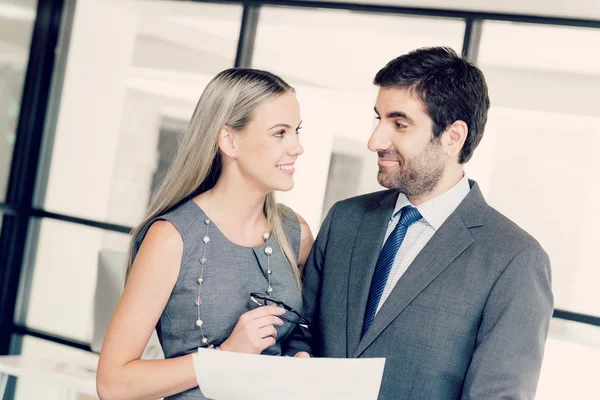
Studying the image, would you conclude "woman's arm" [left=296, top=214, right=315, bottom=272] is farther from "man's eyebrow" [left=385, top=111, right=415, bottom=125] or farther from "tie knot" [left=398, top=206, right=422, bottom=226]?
"man's eyebrow" [left=385, top=111, right=415, bottom=125]

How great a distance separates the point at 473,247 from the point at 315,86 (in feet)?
7.63

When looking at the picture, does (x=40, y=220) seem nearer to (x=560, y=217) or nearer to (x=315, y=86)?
(x=315, y=86)

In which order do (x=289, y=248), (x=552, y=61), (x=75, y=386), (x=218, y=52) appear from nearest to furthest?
(x=289, y=248) → (x=75, y=386) → (x=552, y=61) → (x=218, y=52)

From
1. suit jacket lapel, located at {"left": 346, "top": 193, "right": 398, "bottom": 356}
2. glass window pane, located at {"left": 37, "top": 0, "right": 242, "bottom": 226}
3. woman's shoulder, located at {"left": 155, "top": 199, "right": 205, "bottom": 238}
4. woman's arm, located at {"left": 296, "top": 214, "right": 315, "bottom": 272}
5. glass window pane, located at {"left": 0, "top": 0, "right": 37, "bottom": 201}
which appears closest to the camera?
suit jacket lapel, located at {"left": 346, "top": 193, "right": 398, "bottom": 356}

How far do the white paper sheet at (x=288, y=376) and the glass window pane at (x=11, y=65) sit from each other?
340 cm

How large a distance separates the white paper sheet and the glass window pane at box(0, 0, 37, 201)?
340cm

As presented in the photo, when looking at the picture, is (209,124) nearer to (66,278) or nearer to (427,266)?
(427,266)

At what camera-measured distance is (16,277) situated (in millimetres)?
4750

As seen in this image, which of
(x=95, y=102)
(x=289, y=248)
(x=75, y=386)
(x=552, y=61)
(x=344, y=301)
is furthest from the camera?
(x=95, y=102)

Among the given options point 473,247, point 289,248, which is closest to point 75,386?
point 289,248

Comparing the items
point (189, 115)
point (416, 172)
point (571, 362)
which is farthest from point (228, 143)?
point (189, 115)

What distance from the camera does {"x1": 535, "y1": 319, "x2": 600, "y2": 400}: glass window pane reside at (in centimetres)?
335

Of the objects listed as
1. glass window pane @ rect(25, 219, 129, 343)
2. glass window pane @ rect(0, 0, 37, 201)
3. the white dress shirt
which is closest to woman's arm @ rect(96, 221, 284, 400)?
the white dress shirt

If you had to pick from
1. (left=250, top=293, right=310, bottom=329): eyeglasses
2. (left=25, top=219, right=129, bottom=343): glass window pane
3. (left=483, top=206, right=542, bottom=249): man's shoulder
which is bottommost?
(left=25, top=219, right=129, bottom=343): glass window pane
